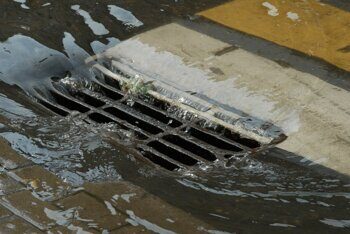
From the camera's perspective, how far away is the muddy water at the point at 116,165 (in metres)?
4.18

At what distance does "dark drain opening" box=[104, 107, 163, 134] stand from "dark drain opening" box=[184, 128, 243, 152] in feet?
0.74

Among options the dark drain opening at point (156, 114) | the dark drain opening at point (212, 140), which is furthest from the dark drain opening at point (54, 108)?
the dark drain opening at point (212, 140)

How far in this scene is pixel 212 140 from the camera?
5.00m

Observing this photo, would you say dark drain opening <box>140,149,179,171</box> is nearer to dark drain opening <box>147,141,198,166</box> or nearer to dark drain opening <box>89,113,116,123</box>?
dark drain opening <box>147,141,198,166</box>

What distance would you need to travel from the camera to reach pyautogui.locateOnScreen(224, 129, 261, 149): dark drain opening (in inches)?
194

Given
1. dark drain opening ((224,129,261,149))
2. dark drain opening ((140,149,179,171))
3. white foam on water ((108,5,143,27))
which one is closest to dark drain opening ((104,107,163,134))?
dark drain opening ((140,149,179,171))

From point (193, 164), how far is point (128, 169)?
453mm

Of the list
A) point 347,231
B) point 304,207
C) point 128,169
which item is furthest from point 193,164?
point 347,231

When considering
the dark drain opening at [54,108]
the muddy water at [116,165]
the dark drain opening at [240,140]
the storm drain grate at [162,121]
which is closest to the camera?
the muddy water at [116,165]

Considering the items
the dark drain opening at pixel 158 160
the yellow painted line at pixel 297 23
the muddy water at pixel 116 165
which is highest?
the yellow painted line at pixel 297 23

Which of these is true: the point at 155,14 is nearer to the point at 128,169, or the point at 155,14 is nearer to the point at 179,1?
the point at 179,1

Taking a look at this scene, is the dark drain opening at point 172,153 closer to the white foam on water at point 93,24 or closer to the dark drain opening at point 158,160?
the dark drain opening at point 158,160

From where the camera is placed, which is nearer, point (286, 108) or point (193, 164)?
point (193, 164)

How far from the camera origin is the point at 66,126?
4965 mm
